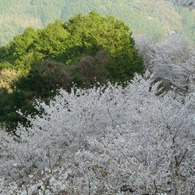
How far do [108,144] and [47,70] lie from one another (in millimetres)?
11676

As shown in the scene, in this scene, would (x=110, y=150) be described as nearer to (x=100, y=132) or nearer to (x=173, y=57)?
(x=100, y=132)

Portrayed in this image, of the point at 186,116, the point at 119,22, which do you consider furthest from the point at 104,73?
the point at 186,116

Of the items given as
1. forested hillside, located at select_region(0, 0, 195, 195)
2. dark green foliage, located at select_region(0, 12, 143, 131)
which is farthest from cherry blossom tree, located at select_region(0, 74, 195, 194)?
dark green foliage, located at select_region(0, 12, 143, 131)

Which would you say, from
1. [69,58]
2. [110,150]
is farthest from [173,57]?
[110,150]

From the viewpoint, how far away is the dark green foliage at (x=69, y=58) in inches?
771

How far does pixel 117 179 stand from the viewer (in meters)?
7.73

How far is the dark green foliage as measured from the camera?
19594mm

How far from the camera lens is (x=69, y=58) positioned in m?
30.2

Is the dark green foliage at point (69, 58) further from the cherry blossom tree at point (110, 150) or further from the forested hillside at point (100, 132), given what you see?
the cherry blossom tree at point (110, 150)

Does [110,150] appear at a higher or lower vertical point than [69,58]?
lower

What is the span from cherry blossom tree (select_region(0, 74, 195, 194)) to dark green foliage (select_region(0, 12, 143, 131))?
5.43 meters

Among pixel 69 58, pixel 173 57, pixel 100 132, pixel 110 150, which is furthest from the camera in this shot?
pixel 69 58

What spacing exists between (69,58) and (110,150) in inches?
878

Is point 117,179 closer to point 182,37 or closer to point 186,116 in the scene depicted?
point 186,116
